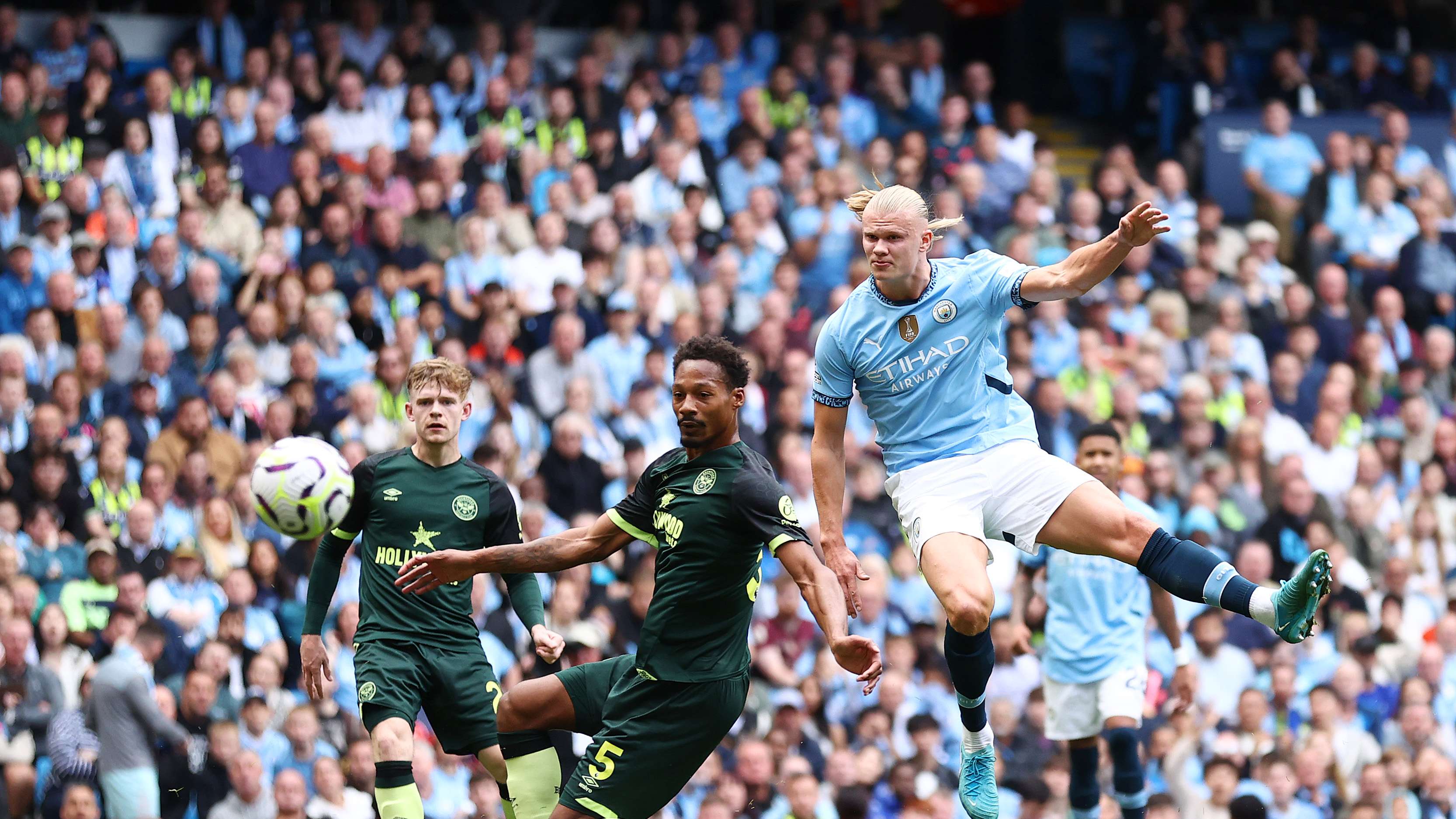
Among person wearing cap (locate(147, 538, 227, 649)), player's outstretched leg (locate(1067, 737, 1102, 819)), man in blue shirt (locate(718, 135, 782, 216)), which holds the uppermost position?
man in blue shirt (locate(718, 135, 782, 216))

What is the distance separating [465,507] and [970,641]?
248 centimetres

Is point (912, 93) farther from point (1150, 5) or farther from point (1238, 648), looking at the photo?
point (1238, 648)

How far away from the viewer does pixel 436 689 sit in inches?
329

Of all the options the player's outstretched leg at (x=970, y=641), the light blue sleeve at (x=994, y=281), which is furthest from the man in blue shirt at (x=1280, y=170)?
the player's outstretched leg at (x=970, y=641)

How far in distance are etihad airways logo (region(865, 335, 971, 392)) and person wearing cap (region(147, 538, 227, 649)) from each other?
5.65 m

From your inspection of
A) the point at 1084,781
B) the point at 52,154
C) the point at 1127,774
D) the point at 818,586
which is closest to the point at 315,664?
the point at 818,586

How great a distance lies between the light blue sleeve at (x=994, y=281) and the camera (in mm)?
7793

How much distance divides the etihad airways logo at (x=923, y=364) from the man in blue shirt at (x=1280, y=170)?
10907 mm

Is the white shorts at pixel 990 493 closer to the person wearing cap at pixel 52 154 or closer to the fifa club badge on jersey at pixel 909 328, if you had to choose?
the fifa club badge on jersey at pixel 909 328

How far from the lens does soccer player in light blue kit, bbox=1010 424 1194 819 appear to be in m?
9.86

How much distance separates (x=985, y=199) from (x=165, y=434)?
25.6 feet

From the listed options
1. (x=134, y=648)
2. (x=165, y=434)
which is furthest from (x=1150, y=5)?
(x=134, y=648)

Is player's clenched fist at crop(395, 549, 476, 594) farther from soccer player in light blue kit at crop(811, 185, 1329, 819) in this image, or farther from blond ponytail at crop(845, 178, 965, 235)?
blond ponytail at crop(845, 178, 965, 235)

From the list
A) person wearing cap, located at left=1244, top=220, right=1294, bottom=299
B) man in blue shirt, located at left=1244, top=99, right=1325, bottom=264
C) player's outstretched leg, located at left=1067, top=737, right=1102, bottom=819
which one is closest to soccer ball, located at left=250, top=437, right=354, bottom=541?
player's outstretched leg, located at left=1067, top=737, right=1102, bottom=819
